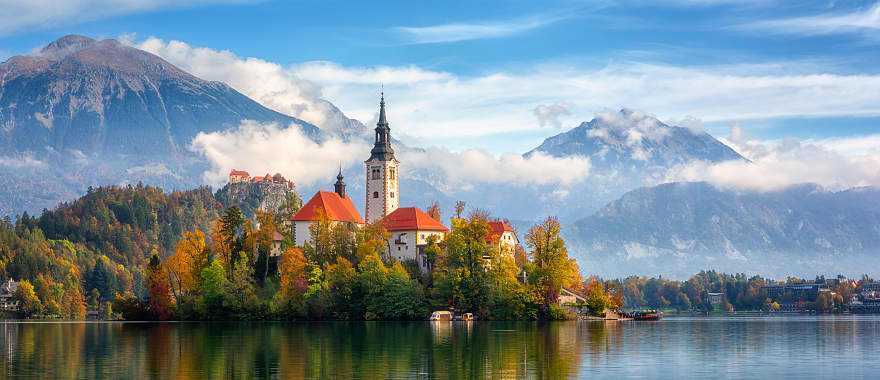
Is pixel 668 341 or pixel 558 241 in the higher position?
pixel 558 241

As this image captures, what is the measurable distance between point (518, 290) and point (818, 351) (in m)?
54.0

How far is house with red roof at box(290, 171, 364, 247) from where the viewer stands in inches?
5935

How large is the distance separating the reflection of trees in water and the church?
38.7m

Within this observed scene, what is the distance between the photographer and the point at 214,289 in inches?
5423

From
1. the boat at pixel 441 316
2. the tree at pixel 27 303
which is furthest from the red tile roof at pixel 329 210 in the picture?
the tree at pixel 27 303

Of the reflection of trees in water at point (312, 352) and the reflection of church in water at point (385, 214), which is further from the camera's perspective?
the reflection of church in water at point (385, 214)

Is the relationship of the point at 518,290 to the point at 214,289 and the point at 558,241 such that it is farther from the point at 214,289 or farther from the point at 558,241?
the point at 214,289

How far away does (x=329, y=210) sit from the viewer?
152 meters

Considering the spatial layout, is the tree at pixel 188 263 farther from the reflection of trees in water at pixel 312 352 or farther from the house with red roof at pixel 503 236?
the house with red roof at pixel 503 236

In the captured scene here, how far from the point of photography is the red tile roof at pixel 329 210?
151375mm

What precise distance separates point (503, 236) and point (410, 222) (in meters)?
12.9

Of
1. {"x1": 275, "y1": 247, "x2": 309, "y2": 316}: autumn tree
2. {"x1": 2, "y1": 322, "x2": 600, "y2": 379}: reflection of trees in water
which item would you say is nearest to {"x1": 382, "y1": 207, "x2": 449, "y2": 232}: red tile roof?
{"x1": 275, "y1": 247, "x2": 309, "y2": 316}: autumn tree

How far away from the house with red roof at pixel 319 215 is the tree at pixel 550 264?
96.2 ft

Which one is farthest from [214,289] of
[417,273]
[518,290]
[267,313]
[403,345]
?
[403,345]
